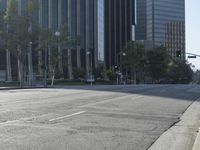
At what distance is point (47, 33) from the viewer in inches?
3270

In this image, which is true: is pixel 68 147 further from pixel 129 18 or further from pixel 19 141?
pixel 129 18

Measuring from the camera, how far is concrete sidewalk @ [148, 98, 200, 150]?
39.9ft

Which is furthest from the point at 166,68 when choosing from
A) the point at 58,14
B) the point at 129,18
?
the point at 58,14

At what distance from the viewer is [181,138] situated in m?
13.9

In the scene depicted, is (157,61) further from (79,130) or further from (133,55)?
(79,130)

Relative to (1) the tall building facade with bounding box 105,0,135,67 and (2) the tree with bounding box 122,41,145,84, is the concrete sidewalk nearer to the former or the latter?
(2) the tree with bounding box 122,41,145,84

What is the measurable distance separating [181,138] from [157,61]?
15086 cm

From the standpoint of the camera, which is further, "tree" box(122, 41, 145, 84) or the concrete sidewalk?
Result: "tree" box(122, 41, 145, 84)

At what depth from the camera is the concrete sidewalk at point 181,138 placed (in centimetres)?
1216

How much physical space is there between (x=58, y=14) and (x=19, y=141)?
12965 centimetres

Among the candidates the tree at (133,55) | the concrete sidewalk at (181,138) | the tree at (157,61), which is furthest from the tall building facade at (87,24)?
the concrete sidewalk at (181,138)

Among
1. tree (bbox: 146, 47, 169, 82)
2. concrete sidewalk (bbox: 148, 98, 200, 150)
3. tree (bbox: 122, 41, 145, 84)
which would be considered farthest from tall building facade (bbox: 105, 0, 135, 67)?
concrete sidewalk (bbox: 148, 98, 200, 150)

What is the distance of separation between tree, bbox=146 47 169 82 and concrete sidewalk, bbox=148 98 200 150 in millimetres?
143774

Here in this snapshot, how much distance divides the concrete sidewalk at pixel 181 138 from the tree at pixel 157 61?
14377 cm
